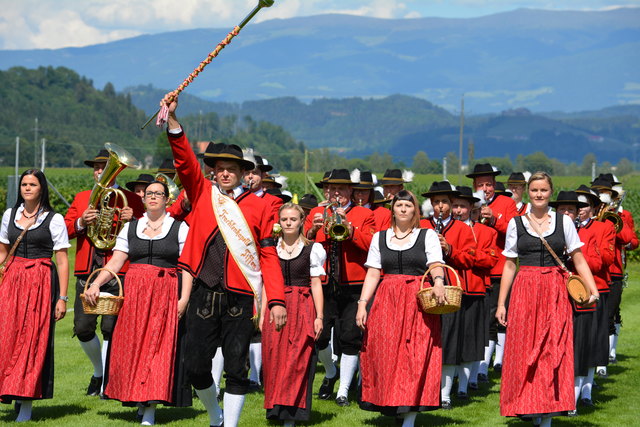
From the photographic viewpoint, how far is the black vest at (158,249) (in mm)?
8703

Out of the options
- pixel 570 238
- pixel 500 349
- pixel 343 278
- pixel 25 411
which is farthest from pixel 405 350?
pixel 500 349

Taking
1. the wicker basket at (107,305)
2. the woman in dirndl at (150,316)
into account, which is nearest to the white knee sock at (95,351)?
the woman in dirndl at (150,316)

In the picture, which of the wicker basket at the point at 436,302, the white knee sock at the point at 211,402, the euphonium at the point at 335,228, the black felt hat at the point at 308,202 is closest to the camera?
the white knee sock at the point at 211,402

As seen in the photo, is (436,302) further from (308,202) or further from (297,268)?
(308,202)

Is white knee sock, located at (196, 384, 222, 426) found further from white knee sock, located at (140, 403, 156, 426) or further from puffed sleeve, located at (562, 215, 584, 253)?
Result: puffed sleeve, located at (562, 215, 584, 253)

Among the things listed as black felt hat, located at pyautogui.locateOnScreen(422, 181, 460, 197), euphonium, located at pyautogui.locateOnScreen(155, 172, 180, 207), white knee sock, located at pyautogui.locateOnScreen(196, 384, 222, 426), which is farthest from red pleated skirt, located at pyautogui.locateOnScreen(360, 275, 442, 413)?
euphonium, located at pyautogui.locateOnScreen(155, 172, 180, 207)

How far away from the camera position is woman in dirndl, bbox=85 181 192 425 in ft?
28.4

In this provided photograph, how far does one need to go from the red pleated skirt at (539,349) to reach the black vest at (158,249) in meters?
2.85

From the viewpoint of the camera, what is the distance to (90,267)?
10.2 meters

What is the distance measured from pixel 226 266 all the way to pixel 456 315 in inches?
150

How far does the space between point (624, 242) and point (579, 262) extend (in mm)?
4234

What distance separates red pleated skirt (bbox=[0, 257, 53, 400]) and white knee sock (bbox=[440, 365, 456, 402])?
12.0 feet

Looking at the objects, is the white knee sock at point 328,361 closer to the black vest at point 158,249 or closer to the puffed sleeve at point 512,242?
the black vest at point 158,249

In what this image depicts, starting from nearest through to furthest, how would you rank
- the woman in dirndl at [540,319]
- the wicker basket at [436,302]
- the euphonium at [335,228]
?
the wicker basket at [436,302] < the woman in dirndl at [540,319] < the euphonium at [335,228]
